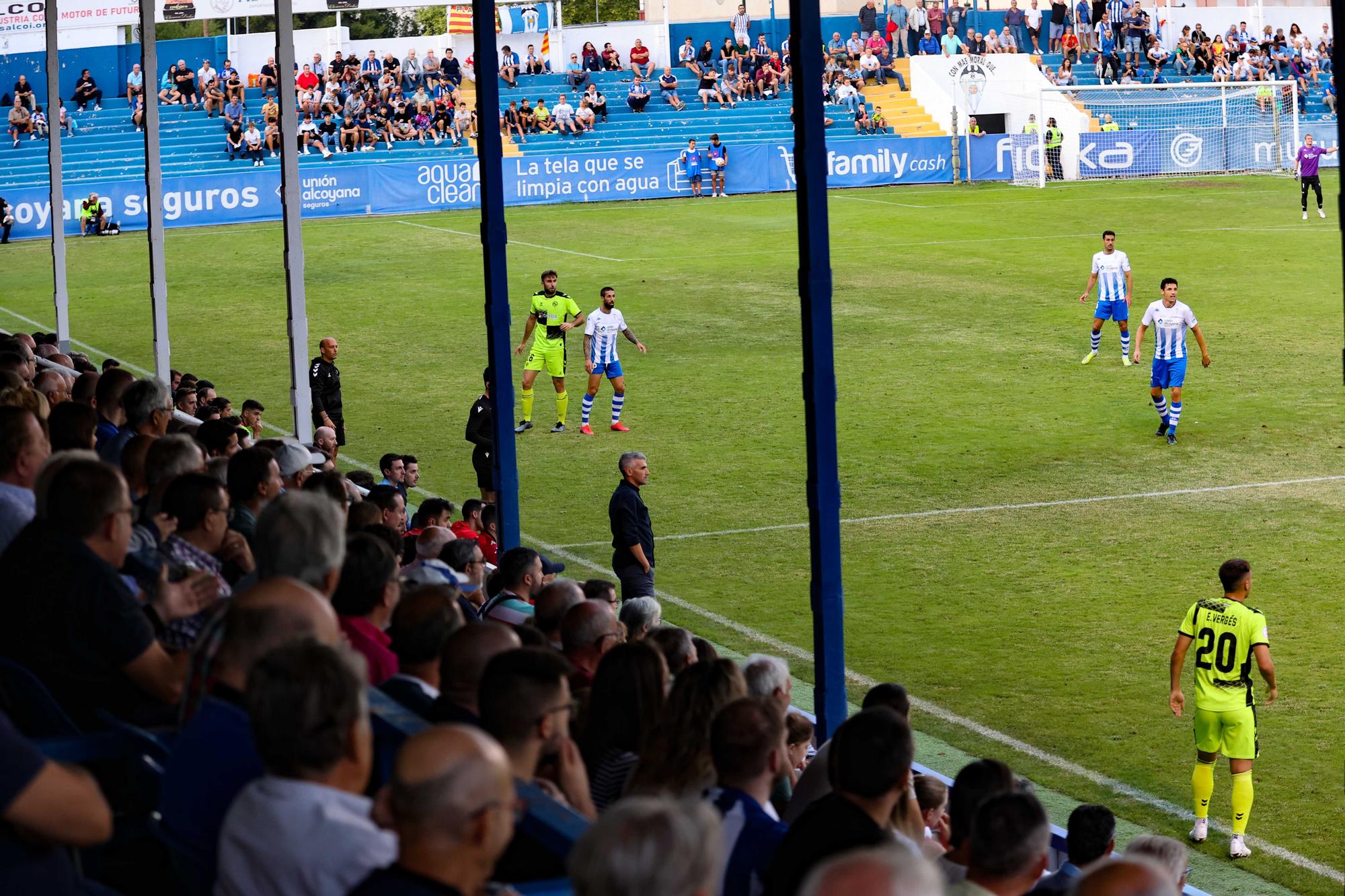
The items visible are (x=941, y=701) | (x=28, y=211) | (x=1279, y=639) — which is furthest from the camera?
(x=28, y=211)

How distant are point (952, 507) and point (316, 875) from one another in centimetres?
1357

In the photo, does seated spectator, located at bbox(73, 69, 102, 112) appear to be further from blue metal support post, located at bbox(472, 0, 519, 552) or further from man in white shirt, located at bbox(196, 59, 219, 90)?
blue metal support post, located at bbox(472, 0, 519, 552)

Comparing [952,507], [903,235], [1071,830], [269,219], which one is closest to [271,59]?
[269,219]

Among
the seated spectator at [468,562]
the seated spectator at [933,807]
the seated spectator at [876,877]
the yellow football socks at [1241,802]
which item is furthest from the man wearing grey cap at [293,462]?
the seated spectator at [876,877]

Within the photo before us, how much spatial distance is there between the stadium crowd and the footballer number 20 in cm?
340

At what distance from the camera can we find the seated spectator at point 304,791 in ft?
10.7

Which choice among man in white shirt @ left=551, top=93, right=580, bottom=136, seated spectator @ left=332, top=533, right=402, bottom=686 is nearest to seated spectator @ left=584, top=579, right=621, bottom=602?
seated spectator @ left=332, top=533, right=402, bottom=686

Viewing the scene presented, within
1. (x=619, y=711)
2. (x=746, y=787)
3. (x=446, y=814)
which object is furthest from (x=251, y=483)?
(x=446, y=814)

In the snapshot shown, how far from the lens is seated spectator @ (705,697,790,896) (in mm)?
4070

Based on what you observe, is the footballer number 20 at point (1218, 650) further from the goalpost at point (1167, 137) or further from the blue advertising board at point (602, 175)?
the goalpost at point (1167, 137)

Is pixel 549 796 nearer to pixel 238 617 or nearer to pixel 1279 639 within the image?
pixel 238 617

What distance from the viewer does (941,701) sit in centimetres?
1130

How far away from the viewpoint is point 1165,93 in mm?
48812

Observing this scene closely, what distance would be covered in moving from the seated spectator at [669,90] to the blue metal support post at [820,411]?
138ft
